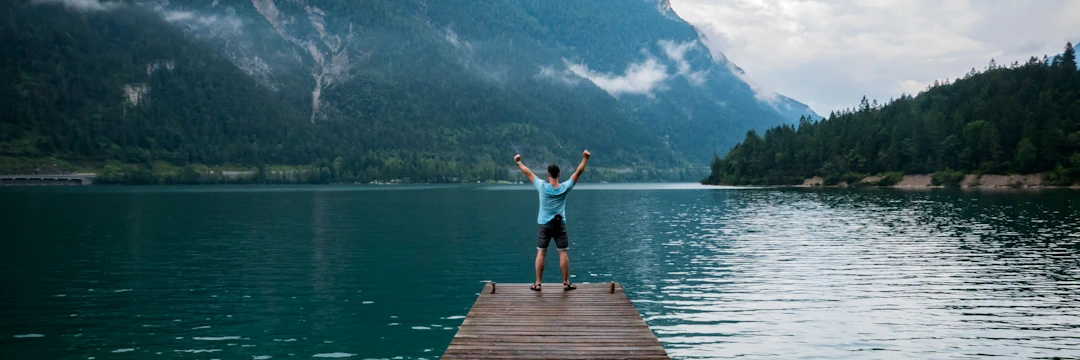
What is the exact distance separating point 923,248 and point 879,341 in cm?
3164

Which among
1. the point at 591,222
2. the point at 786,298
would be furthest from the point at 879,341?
the point at 591,222

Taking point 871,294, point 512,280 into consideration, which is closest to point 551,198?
point 512,280

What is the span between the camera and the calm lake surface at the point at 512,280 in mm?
24703

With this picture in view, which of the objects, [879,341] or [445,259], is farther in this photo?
[445,259]

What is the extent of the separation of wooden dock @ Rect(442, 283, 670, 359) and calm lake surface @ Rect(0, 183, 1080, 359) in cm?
219

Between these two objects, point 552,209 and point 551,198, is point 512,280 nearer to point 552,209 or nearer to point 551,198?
point 552,209

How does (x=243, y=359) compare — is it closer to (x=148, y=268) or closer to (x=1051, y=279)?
(x=148, y=268)

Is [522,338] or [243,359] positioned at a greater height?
[522,338]

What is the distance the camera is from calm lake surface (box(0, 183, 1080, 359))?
2470 centimetres

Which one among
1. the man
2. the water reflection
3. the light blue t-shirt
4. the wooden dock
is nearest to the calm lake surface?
the water reflection

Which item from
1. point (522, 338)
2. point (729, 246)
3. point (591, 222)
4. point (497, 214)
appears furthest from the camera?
point (497, 214)

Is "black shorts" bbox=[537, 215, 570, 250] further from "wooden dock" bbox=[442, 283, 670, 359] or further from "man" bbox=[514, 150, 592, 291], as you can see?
"wooden dock" bbox=[442, 283, 670, 359]

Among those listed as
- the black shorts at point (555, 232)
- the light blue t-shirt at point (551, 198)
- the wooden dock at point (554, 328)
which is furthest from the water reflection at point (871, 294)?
the light blue t-shirt at point (551, 198)

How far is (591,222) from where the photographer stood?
86562mm
